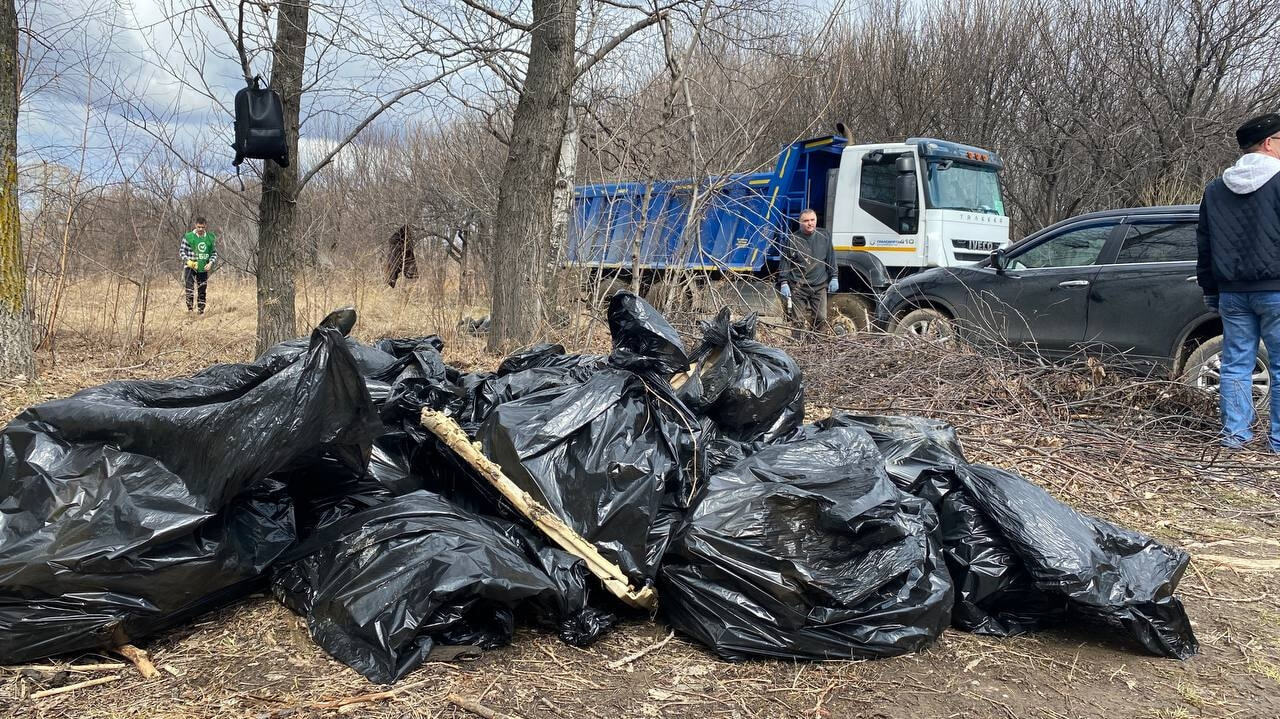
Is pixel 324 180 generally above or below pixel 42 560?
above

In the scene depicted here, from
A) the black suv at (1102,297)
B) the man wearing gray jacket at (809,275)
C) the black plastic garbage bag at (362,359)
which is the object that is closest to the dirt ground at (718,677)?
the black plastic garbage bag at (362,359)

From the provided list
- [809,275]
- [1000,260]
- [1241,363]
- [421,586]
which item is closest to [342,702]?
[421,586]

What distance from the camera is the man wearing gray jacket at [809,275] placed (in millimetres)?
7598

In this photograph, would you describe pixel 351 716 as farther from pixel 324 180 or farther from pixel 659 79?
pixel 324 180

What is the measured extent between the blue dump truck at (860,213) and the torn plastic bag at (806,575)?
535 centimetres

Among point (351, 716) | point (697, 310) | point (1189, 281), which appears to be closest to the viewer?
point (351, 716)

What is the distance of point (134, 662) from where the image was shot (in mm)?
1971

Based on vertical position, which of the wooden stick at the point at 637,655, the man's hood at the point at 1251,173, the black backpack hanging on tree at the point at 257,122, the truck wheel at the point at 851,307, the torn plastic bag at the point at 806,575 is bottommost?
the wooden stick at the point at 637,655

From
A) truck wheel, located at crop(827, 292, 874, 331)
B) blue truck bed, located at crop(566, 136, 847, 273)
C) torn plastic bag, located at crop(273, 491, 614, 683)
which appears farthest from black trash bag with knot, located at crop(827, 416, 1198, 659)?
truck wheel, located at crop(827, 292, 874, 331)

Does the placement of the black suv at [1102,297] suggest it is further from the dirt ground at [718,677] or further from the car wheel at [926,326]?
the dirt ground at [718,677]

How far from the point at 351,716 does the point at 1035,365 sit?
15.2 feet

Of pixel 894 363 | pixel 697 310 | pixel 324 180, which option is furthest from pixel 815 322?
pixel 324 180

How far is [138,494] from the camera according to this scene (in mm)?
1938

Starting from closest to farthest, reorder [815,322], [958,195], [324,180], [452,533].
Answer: [452,533], [815,322], [958,195], [324,180]
